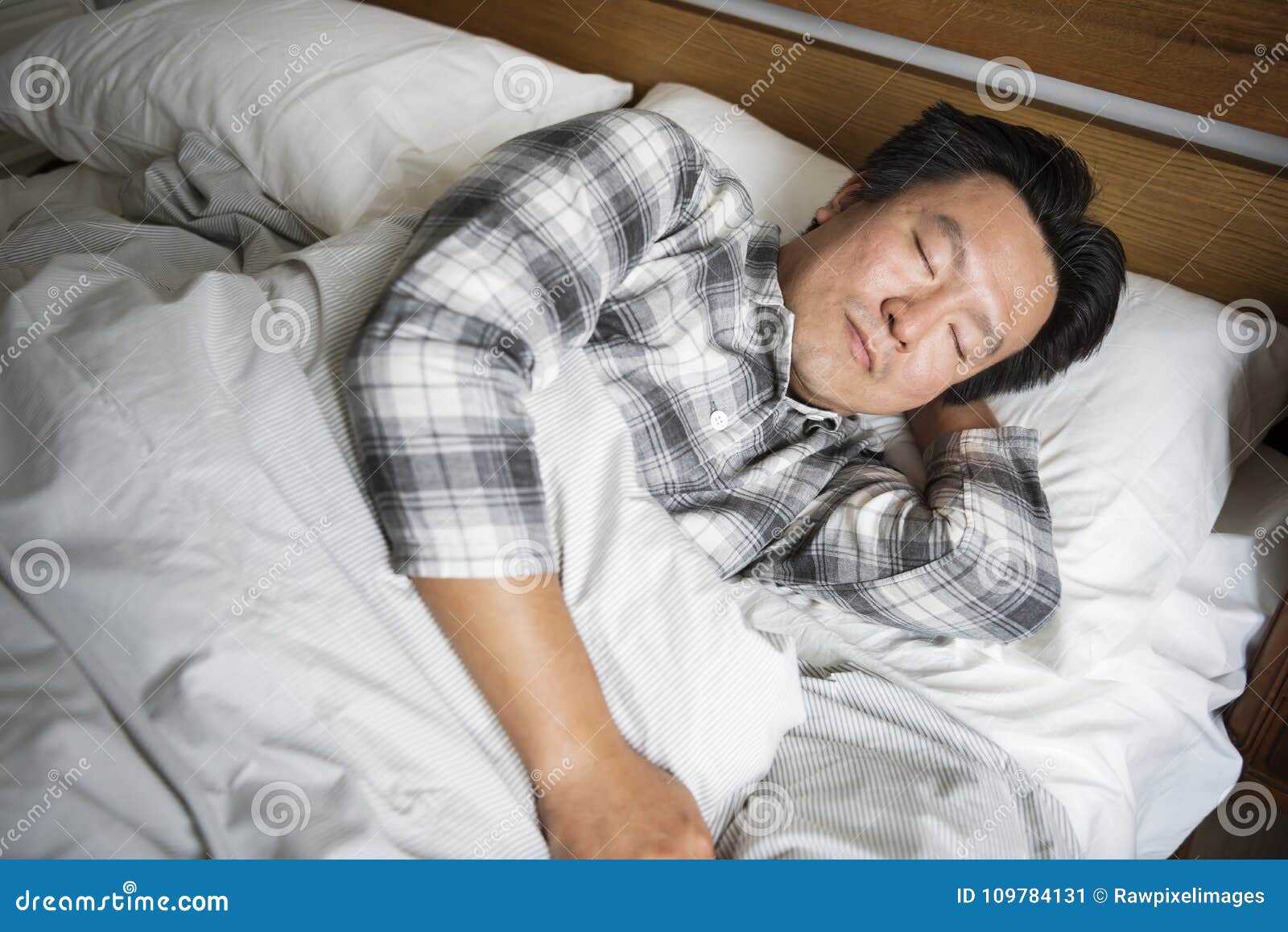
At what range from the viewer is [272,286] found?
95cm

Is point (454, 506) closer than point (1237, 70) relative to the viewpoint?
Yes

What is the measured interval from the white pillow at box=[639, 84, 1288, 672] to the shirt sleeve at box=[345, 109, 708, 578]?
701mm

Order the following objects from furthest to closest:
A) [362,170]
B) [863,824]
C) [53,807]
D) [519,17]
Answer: [519,17] → [362,170] → [863,824] → [53,807]

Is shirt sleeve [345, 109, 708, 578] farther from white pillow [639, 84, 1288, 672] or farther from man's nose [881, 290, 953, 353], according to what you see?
white pillow [639, 84, 1288, 672]

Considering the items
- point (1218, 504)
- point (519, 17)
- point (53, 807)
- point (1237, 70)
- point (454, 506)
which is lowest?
point (53, 807)

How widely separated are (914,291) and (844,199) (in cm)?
21

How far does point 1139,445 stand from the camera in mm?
1137

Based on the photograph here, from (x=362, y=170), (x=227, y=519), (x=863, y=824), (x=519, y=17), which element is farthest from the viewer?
(x=519, y=17)

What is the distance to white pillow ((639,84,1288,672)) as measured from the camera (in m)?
1.10

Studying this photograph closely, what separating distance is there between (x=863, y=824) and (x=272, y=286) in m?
0.86

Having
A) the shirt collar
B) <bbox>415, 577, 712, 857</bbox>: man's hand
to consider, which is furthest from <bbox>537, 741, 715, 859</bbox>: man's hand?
the shirt collar
